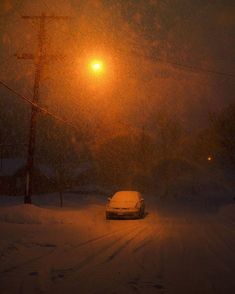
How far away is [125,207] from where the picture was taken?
72.7 feet

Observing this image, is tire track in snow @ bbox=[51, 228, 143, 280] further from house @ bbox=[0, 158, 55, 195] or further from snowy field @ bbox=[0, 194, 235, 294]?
house @ bbox=[0, 158, 55, 195]

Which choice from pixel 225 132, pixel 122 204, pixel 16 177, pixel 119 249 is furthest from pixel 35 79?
pixel 16 177

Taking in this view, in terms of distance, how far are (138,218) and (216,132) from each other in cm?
1477

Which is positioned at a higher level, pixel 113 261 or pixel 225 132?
pixel 225 132

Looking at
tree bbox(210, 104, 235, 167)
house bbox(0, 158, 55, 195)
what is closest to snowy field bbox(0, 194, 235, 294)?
tree bbox(210, 104, 235, 167)

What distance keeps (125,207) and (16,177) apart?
27.4 metres

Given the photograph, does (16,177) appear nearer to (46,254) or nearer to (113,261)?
(46,254)

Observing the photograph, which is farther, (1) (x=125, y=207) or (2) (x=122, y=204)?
(2) (x=122, y=204)

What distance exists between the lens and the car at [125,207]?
21.9m

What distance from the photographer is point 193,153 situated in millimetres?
74312

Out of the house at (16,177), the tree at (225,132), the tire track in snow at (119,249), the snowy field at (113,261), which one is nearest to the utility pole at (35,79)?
the snowy field at (113,261)

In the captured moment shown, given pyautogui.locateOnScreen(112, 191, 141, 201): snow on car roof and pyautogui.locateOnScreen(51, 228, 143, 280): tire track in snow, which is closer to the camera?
pyautogui.locateOnScreen(51, 228, 143, 280): tire track in snow

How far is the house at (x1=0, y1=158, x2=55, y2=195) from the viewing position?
151ft

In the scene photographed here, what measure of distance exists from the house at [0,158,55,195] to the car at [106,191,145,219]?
991 inches
